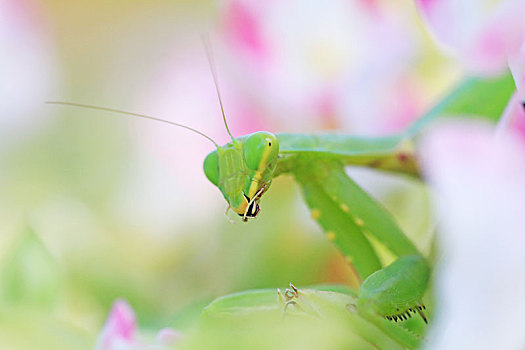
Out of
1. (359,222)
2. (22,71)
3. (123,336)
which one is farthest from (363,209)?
(22,71)

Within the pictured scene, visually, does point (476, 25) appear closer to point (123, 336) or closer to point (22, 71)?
point (123, 336)

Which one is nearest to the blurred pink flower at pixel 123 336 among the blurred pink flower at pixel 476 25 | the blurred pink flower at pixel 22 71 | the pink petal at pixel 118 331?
the pink petal at pixel 118 331

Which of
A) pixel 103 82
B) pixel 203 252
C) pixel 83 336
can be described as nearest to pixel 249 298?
pixel 83 336

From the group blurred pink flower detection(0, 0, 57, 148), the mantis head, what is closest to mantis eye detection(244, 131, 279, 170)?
the mantis head

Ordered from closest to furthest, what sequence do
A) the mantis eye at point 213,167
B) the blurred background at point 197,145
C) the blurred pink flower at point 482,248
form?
the blurred pink flower at point 482,248 < the mantis eye at point 213,167 < the blurred background at point 197,145

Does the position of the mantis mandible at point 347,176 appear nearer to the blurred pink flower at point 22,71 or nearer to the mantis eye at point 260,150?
the mantis eye at point 260,150

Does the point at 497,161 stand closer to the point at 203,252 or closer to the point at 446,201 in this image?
the point at 446,201

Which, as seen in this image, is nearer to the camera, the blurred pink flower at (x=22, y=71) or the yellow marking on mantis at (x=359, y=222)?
the yellow marking on mantis at (x=359, y=222)

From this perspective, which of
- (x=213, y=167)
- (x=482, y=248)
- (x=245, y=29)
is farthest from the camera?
(x=245, y=29)
